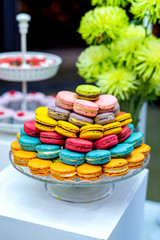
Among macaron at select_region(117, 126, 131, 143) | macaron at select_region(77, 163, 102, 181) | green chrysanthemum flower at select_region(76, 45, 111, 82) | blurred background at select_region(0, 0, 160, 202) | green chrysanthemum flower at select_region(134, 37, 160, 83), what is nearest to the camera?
macaron at select_region(77, 163, 102, 181)

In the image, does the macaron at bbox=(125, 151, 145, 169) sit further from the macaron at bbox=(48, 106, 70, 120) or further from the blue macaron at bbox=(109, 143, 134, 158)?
the macaron at bbox=(48, 106, 70, 120)

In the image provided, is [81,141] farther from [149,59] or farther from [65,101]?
[149,59]

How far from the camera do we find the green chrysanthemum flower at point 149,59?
116 cm

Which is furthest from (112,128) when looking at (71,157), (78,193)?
(78,193)

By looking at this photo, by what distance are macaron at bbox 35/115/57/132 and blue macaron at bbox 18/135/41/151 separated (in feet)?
0.14

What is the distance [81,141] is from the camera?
0.93m

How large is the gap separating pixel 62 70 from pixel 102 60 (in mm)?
3477

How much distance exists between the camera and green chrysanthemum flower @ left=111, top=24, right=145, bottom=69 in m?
1.23

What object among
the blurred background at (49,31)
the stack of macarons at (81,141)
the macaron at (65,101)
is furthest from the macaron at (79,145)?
the blurred background at (49,31)

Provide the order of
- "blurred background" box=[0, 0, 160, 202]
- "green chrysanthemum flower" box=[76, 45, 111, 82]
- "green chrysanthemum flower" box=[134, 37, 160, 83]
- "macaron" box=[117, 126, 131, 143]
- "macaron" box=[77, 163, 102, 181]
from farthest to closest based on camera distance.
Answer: "blurred background" box=[0, 0, 160, 202]
"green chrysanthemum flower" box=[76, 45, 111, 82]
"green chrysanthemum flower" box=[134, 37, 160, 83]
"macaron" box=[117, 126, 131, 143]
"macaron" box=[77, 163, 102, 181]

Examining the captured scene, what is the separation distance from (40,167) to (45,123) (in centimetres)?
12

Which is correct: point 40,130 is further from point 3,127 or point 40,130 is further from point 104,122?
point 3,127

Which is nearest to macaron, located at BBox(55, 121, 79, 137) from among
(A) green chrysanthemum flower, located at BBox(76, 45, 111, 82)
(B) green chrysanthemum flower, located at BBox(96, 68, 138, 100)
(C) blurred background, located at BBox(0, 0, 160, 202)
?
(B) green chrysanthemum flower, located at BBox(96, 68, 138, 100)

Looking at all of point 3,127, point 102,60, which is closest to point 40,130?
point 102,60
